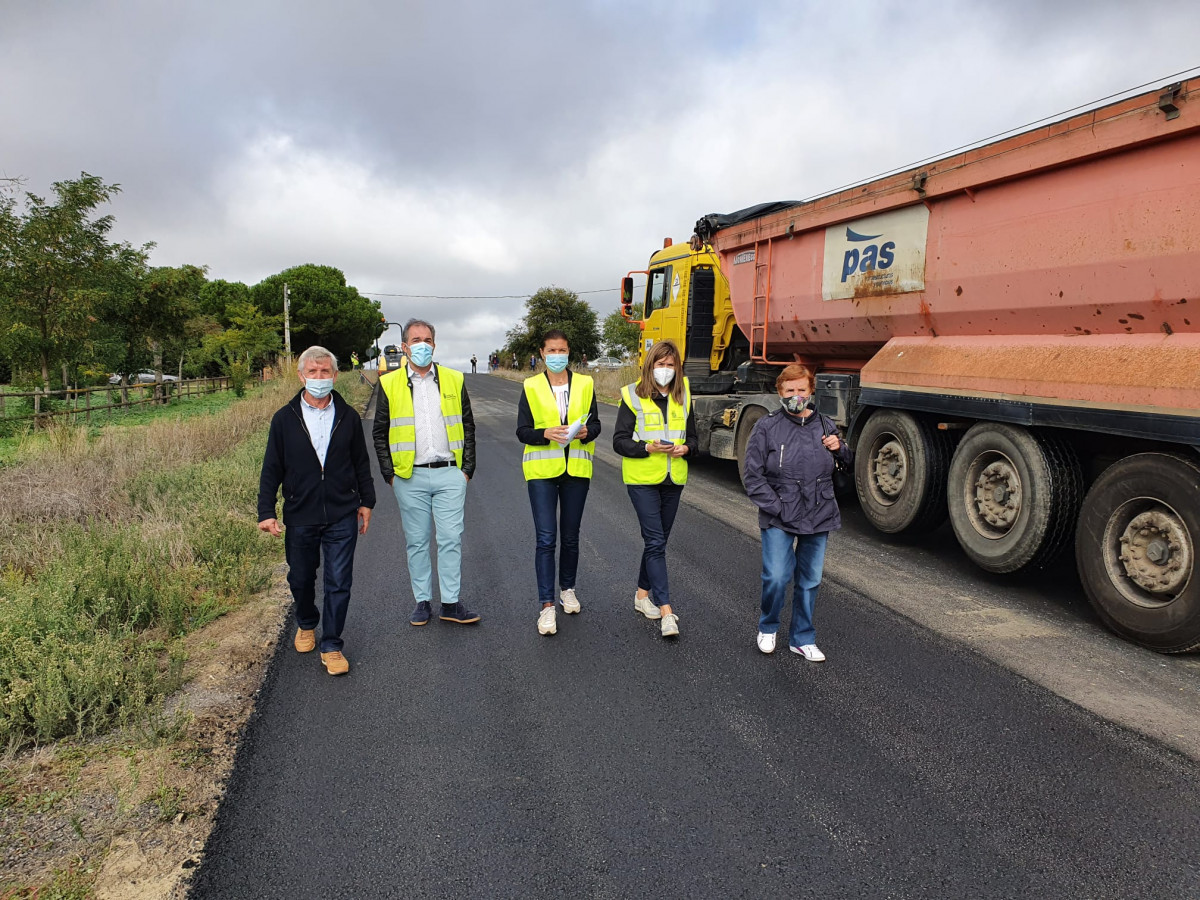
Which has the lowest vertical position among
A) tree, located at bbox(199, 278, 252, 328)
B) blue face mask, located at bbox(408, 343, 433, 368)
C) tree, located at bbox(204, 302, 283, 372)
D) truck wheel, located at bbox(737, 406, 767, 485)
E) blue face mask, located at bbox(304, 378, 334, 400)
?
truck wheel, located at bbox(737, 406, 767, 485)

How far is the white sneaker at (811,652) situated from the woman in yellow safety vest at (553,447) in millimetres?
1374

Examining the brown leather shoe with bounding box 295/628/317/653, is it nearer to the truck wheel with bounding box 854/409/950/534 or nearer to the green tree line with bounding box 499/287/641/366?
the truck wheel with bounding box 854/409/950/534

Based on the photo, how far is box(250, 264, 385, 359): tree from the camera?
5247cm

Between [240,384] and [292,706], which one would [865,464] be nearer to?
[292,706]

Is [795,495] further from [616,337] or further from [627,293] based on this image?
[616,337]

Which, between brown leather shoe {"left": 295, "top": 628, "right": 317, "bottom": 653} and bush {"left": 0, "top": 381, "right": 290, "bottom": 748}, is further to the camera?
brown leather shoe {"left": 295, "top": 628, "right": 317, "bottom": 653}

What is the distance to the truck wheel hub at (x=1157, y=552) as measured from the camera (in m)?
4.04

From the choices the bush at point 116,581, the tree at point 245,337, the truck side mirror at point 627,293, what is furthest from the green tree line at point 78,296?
the truck side mirror at point 627,293

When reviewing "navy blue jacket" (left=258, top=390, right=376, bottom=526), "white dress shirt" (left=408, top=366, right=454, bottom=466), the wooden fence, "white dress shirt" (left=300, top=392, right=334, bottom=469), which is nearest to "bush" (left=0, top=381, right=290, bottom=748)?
"navy blue jacket" (left=258, top=390, right=376, bottom=526)

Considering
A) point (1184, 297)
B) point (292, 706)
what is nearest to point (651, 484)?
point (292, 706)

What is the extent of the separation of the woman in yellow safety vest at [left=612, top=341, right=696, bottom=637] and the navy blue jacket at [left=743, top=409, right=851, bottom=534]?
1.59 ft

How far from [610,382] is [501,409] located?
4401mm

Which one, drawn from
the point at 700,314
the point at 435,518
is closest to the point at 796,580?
the point at 435,518

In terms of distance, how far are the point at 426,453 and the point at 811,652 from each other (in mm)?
2396
